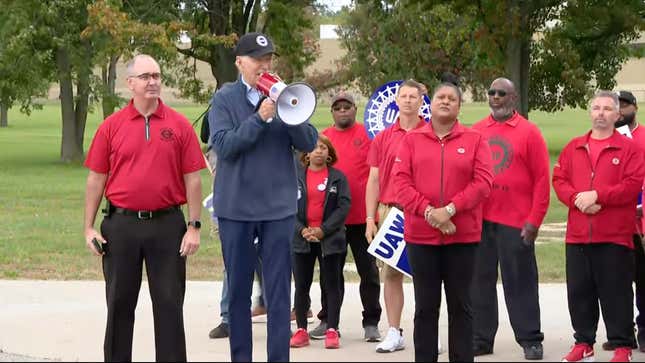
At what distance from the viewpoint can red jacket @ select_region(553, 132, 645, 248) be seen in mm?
8648

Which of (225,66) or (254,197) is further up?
(225,66)

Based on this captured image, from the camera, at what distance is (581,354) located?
28.8ft

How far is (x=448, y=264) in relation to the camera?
7.88m

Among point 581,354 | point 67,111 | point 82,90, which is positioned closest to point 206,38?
point 82,90

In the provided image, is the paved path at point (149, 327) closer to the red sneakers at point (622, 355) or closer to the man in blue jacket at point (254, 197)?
the red sneakers at point (622, 355)

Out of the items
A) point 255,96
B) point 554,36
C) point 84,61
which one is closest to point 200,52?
point 84,61

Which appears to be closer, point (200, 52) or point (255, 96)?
point (255, 96)

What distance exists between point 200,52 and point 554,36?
35.9ft

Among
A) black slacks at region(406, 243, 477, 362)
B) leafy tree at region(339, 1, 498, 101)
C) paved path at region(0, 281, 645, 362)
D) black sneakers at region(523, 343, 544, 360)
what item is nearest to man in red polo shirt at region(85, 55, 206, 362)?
paved path at region(0, 281, 645, 362)

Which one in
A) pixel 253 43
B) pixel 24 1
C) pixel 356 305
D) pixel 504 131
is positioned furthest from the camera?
pixel 24 1

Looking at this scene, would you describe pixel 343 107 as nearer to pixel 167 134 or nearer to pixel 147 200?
pixel 167 134

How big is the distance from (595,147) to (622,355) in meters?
1.38

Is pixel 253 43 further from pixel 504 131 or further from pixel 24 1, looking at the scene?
pixel 24 1

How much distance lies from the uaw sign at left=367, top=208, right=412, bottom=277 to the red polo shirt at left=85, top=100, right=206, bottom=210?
72.9 inches
